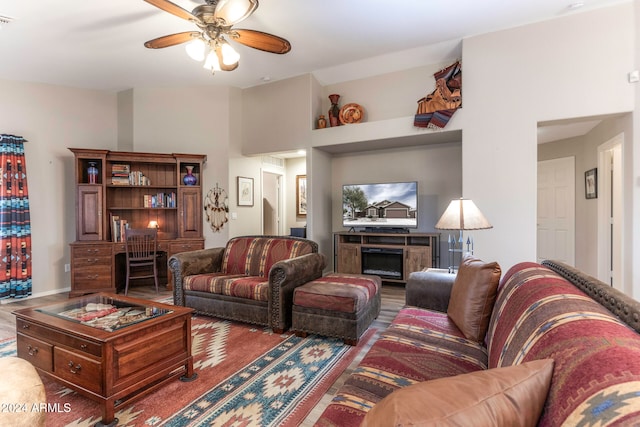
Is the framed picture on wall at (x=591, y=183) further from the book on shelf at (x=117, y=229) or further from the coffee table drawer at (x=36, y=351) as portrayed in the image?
the book on shelf at (x=117, y=229)

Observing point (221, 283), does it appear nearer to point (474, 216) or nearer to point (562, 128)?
point (474, 216)

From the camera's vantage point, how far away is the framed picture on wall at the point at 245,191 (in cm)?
545

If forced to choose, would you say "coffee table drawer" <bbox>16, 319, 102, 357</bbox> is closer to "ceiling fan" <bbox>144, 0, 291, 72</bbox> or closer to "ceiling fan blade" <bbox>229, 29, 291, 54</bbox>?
"ceiling fan" <bbox>144, 0, 291, 72</bbox>

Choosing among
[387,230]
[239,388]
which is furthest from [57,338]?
[387,230]

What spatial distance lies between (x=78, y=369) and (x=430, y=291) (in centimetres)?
234

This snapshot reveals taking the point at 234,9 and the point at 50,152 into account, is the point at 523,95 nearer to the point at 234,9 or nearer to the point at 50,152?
the point at 234,9

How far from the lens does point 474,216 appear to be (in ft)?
8.30

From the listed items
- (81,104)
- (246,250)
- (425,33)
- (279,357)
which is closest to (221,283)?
(246,250)

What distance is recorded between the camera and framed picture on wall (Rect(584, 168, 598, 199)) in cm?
454

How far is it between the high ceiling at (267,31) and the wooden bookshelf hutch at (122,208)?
3.93 feet

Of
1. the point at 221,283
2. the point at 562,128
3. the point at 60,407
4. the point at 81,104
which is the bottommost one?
the point at 60,407

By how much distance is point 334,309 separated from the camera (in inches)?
105

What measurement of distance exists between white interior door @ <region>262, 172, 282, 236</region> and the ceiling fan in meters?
3.87

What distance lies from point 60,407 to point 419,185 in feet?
15.9
